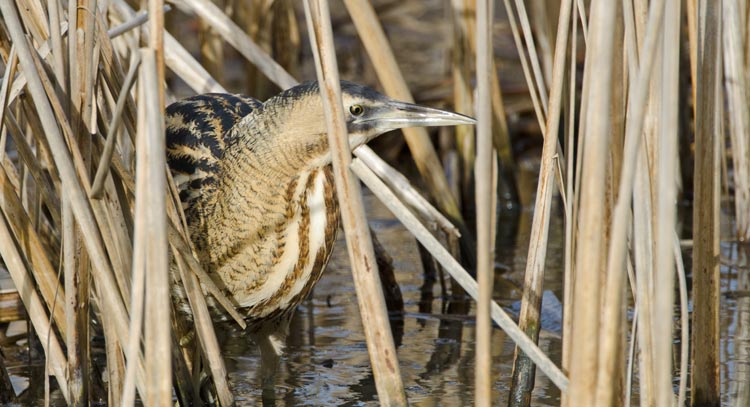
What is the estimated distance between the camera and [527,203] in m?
4.76

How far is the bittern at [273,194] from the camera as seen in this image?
2410mm

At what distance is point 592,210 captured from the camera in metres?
1.66

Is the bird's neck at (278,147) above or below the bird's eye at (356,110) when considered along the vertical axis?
below

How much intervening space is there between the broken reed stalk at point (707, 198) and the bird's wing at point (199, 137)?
1229mm

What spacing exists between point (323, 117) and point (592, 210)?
0.89 metres

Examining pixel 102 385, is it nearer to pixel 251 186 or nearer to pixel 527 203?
pixel 251 186

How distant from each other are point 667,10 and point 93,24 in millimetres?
1082

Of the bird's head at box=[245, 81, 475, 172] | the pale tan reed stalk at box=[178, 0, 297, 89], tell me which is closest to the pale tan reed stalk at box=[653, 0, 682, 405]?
the bird's head at box=[245, 81, 475, 172]

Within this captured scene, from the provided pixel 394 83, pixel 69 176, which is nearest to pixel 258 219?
pixel 69 176

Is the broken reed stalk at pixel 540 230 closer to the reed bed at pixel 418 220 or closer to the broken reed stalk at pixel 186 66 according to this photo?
the reed bed at pixel 418 220

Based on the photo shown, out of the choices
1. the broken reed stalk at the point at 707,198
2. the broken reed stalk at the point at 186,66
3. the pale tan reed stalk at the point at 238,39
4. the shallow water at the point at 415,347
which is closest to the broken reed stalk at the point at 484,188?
the broken reed stalk at the point at 707,198

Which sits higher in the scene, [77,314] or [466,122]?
[466,122]

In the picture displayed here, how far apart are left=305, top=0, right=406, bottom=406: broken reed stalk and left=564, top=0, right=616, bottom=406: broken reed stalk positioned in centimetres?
35

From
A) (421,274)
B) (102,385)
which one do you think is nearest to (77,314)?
(102,385)
